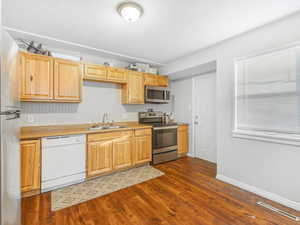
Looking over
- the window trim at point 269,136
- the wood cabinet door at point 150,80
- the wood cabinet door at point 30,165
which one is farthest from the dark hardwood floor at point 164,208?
the wood cabinet door at point 150,80

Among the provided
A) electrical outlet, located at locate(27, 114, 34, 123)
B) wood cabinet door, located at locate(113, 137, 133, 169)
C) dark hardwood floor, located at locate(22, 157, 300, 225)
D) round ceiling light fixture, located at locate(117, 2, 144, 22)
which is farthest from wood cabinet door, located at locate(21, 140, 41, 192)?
round ceiling light fixture, located at locate(117, 2, 144, 22)

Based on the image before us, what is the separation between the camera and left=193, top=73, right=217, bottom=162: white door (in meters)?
3.64

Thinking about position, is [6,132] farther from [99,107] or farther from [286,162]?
[286,162]

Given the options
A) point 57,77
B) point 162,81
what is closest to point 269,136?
point 162,81

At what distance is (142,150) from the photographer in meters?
3.33

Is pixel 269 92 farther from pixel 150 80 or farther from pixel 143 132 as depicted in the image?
pixel 150 80

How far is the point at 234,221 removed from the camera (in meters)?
1.71

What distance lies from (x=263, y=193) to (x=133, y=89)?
3.08 m

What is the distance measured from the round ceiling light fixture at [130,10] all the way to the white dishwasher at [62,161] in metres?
2.00

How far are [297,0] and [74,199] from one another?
3772 millimetres

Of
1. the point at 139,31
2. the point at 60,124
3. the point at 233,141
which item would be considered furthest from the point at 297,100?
the point at 60,124

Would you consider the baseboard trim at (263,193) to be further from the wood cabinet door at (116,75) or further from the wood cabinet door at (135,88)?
the wood cabinet door at (116,75)

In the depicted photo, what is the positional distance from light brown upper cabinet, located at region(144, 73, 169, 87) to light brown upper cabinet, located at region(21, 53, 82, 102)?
161 cm

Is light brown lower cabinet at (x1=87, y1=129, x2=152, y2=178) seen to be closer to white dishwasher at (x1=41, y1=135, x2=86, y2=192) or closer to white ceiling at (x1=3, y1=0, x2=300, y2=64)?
white dishwasher at (x1=41, y1=135, x2=86, y2=192)
